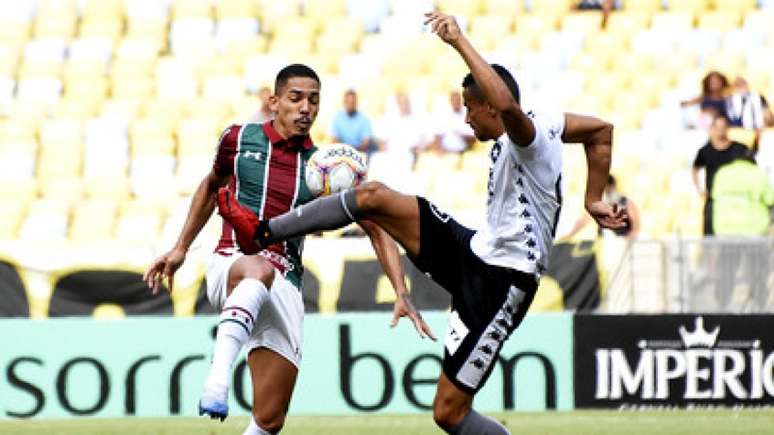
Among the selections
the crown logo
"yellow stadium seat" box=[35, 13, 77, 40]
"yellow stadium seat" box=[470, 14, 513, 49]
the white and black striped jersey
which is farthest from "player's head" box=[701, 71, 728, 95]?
the white and black striped jersey

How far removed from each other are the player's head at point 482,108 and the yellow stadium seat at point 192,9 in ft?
43.4

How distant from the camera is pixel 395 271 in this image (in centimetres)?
857

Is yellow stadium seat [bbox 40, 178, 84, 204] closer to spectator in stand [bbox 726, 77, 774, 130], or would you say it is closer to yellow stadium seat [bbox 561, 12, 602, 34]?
yellow stadium seat [bbox 561, 12, 602, 34]

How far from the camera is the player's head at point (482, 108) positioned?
8094 mm

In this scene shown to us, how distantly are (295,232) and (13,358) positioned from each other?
23.6 feet

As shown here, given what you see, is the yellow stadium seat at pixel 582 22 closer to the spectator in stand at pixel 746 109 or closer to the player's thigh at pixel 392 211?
the spectator in stand at pixel 746 109

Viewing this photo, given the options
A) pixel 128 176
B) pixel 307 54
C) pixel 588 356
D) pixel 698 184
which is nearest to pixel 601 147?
pixel 588 356

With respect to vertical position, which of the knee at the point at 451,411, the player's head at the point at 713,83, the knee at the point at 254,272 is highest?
the player's head at the point at 713,83

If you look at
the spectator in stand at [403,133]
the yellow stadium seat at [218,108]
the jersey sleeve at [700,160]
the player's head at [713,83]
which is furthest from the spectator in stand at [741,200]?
the yellow stadium seat at [218,108]

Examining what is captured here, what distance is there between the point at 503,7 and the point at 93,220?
19.2 ft

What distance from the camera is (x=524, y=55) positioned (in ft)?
67.3

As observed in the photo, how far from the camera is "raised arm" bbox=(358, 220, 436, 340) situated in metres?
8.33

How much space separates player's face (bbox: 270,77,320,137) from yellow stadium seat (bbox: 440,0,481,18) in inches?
484

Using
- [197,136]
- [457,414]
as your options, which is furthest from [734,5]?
[457,414]
